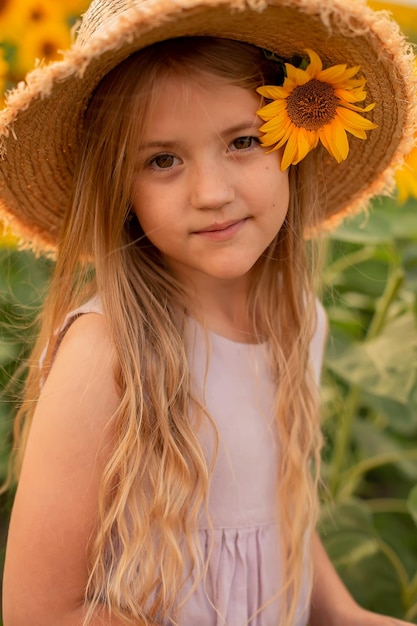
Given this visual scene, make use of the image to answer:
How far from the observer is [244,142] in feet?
3.44

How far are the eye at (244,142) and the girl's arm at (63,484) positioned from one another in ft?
0.90

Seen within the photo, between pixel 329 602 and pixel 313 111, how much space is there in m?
0.73

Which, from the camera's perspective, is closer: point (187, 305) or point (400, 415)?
point (187, 305)

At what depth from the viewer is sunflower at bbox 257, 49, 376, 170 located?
1.04 meters

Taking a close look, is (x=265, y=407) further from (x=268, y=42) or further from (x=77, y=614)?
(x=268, y=42)

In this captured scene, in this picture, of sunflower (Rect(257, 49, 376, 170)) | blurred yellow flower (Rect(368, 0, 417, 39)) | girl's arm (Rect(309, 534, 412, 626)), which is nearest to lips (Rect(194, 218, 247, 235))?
sunflower (Rect(257, 49, 376, 170))

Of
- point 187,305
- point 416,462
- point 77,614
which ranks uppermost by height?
point 187,305

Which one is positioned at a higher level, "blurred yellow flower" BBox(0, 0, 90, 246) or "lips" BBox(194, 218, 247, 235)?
"blurred yellow flower" BBox(0, 0, 90, 246)

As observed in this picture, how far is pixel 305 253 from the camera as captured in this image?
128cm

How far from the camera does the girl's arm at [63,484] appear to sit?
1026 mm

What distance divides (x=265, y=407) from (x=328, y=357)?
45 cm

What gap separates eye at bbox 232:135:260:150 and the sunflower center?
0.06 metres

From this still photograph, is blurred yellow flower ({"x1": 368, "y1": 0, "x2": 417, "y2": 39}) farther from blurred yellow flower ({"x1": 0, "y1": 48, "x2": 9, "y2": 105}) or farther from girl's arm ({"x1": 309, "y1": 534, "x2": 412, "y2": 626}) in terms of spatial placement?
girl's arm ({"x1": 309, "y1": 534, "x2": 412, "y2": 626})

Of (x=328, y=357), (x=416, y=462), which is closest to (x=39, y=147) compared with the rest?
(x=328, y=357)
